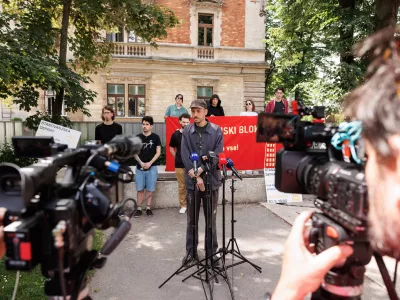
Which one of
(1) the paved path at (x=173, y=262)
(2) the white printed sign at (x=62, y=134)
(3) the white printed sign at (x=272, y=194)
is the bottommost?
(1) the paved path at (x=173, y=262)

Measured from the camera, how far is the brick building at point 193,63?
21078 mm

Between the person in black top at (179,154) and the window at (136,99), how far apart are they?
15.3 metres

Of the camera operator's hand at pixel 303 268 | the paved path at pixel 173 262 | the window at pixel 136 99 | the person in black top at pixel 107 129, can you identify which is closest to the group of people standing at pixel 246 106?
the person in black top at pixel 107 129

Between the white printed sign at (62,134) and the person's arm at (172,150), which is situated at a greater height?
the white printed sign at (62,134)

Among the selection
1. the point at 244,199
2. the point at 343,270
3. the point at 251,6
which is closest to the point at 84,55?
the point at 244,199

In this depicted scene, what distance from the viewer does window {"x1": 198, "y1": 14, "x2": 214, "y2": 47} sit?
22688 mm

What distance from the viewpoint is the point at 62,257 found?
4.46 ft

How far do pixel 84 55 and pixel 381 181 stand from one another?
32.9ft

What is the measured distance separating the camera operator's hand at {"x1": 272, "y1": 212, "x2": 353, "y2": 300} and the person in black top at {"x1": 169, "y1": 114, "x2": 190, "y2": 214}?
5.68 metres

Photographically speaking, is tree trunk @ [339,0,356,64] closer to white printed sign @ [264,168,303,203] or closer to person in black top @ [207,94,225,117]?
person in black top @ [207,94,225,117]

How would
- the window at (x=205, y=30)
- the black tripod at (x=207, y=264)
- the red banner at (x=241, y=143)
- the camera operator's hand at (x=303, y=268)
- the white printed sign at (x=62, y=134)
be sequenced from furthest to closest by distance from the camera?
1. the window at (x=205, y=30)
2. the red banner at (x=241, y=143)
3. the white printed sign at (x=62, y=134)
4. the black tripod at (x=207, y=264)
5. the camera operator's hand at (x=303, y=268)

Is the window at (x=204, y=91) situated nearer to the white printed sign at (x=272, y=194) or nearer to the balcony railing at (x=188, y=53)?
the balcony railing at (x=188, y=53)

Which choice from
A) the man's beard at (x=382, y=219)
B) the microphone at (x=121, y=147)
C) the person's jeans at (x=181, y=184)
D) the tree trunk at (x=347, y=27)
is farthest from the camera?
the tree trunk at (x=347, y=27)

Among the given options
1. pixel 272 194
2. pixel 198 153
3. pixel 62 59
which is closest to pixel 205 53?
pixel 62 59
